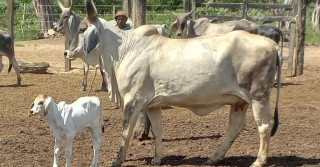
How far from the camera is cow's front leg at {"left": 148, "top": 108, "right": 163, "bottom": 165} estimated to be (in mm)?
8336

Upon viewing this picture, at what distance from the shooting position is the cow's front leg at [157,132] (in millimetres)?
8336

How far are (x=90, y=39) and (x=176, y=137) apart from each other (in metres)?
2.45

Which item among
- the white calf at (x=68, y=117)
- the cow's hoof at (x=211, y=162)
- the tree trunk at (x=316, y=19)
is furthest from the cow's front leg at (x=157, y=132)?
the tree trunk at (x=316, y=19)

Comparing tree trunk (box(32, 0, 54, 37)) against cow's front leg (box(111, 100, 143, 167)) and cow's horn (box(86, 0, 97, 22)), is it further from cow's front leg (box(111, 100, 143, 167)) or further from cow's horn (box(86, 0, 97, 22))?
cow's front leg (box(111, 100, 143, 167))

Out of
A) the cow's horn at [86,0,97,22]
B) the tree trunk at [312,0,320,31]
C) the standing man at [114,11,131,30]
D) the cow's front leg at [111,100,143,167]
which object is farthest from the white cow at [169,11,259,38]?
the tree trunk at [312,0,320,31]

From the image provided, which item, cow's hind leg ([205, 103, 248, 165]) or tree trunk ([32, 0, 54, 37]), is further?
tree trunk ([32, 0, 54, 37])

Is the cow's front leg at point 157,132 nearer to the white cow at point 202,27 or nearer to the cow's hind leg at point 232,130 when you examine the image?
the cow's hind leg at point 232,130

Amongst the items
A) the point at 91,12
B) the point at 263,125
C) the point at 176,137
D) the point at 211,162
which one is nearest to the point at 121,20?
the point at 176,137

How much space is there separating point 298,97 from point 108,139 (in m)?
6.24

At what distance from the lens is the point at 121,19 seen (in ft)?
44.9

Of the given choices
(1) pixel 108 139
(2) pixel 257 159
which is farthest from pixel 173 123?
(2) pixel 257 159

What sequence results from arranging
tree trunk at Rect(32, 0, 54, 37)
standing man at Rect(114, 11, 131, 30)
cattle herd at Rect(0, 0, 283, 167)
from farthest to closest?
tree trunk at Rect(32, 0, 54, 37), standing man at Rect(114, 11, 131, 30), cattle herd at Rect(0, 0, 283, 167)

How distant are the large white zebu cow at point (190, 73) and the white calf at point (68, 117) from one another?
1.76 feet

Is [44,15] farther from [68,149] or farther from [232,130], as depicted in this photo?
[68,149]
